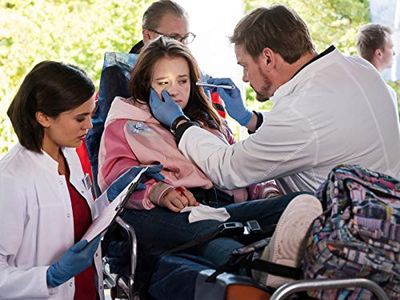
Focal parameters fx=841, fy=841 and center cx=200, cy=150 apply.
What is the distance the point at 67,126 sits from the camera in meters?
2.15

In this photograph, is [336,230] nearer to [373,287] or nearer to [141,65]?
[373,287]

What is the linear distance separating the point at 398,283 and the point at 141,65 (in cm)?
118

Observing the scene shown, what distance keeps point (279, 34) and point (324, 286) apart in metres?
0.94

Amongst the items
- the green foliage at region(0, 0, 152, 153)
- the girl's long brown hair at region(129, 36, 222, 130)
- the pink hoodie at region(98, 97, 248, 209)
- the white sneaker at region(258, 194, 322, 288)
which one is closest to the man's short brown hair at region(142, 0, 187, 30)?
the girl's long brown hair at region(129, 36, 222, 130)

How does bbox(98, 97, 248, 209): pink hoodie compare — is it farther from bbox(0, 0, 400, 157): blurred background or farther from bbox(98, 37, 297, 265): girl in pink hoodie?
bbox(0, 0, 400, 157): blurred background

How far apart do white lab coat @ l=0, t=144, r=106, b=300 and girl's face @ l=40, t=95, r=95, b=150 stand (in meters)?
0.06

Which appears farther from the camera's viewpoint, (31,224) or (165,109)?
(165,109)

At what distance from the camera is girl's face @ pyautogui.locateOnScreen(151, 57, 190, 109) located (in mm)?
2529

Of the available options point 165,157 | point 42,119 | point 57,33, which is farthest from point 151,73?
point 57,33

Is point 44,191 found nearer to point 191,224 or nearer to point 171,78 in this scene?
point 191,224

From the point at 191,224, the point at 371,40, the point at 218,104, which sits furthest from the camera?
the point at 371,40

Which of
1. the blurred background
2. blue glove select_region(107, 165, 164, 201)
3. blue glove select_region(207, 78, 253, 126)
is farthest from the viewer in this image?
the blurred background

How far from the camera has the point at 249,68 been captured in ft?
7.93

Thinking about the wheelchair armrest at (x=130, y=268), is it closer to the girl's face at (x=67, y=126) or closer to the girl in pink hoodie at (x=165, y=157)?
the girl in pink hoodie at (x=165, y=157)
